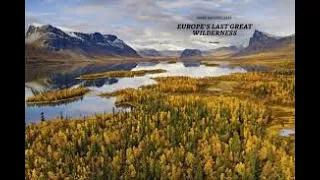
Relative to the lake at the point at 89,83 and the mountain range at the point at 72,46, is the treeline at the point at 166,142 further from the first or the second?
the mountain range at the point at 72,46

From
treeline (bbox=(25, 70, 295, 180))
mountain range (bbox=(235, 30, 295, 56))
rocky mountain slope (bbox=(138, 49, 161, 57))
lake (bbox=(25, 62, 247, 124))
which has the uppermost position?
mountain range (bbox=(235, 30, 295, 56))

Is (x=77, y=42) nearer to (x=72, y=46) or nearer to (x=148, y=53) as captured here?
(x=72, y=46)

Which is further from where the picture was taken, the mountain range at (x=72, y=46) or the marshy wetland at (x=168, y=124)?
the mountain range at (x=72, y=46)

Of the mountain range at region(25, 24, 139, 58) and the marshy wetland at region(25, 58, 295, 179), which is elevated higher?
the mountain range at region(25, 24, 139, 58)

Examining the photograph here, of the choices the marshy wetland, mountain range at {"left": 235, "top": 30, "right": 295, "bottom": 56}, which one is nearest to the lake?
the marshy wetland

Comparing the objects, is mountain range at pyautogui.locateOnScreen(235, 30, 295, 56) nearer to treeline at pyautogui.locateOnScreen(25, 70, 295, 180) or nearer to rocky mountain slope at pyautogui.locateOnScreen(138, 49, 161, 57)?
treeline at pyautogui.locateOnScreen(25, 70, 295, 180)

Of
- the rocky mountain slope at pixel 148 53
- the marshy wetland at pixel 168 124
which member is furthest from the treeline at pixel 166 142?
the rocky mountain slope at pixel 148 53

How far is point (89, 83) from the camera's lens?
8.48 feet

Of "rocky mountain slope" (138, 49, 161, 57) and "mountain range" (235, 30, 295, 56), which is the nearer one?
"mountain range" (235, 30, 295, 56)

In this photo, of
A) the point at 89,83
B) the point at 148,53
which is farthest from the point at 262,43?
the point at 89,83

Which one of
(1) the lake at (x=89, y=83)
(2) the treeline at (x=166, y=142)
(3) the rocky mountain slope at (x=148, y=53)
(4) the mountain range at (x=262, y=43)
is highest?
(4) the mountain range at (x=262, y=43)

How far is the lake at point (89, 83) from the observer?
2547 mm

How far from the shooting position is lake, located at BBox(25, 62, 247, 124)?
2.55 m
